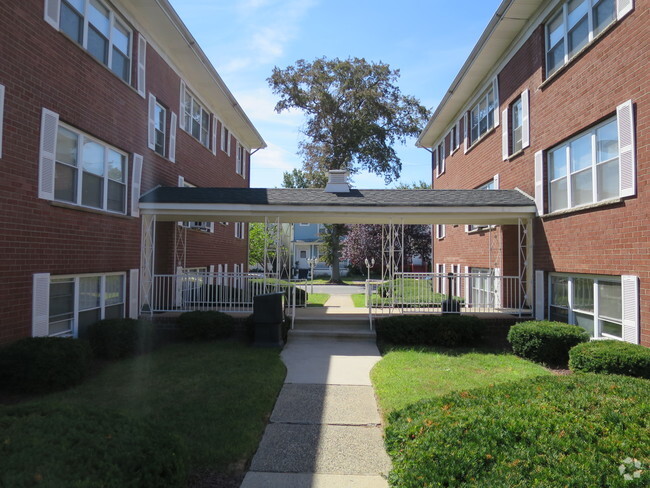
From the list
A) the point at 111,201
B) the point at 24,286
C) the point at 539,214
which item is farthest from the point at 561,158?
the point at 24,286

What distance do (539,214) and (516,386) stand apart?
6.16 metres

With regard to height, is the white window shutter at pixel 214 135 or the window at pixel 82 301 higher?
the white window shutter at pixel 214 135

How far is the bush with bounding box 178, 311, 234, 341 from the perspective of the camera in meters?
9.59

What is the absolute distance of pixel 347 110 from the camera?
3184 centimetres

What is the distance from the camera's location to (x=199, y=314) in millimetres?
9727

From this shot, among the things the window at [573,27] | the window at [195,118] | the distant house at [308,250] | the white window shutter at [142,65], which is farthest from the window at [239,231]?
the distant house at [308,250]

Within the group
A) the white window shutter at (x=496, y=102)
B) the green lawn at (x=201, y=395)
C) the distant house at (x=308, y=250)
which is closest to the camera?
the green lawn at (x=201, y=395)

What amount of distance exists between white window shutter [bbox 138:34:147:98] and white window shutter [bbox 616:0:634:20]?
9.68m

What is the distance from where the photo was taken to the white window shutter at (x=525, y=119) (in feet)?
35.0

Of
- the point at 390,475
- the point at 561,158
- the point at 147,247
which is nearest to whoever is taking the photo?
the point at 390,475

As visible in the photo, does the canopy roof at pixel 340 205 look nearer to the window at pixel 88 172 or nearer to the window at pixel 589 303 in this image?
the window at pixel 88 172

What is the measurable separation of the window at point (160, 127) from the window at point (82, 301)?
3.88 m

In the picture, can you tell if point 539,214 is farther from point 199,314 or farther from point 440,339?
point 199,314

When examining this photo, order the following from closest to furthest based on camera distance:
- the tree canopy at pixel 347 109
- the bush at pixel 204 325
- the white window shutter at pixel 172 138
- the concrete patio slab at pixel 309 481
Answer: the concrete patio slab at pixel 309 481
the bush at pixel 204 325
the white window shutter at pixel 172 138
the tree canopy at pixel 347 109
